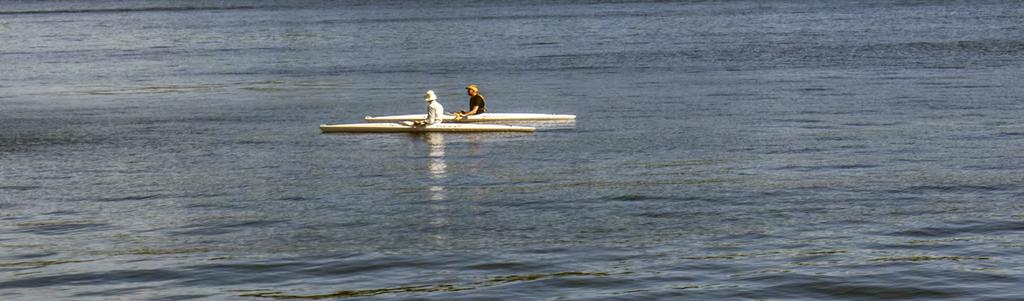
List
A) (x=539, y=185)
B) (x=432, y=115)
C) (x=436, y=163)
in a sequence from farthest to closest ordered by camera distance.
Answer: (x=432, y=115)
(x=436, y=163)
(x=539, y=185)

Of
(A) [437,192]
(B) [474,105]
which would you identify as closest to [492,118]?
→ (B) [474,105]

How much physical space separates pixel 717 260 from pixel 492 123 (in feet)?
76.3

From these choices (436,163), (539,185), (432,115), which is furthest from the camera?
(432,115)

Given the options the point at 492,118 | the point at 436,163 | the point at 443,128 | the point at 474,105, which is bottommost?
the point at 436,163

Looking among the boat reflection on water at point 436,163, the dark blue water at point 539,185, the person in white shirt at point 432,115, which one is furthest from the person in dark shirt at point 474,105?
the dark blue water at point 539,185

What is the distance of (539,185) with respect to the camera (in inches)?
1307

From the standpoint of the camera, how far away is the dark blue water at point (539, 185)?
2252 cm

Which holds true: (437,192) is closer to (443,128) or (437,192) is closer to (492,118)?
(443,128)

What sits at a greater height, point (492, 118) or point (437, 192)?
point (492, 118)

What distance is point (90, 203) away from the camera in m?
31.6

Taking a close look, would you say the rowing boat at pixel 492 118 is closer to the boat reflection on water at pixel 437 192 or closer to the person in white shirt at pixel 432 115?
the person in white shirt at pixel 432 115

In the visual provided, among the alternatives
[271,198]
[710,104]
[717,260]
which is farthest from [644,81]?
[717,260]

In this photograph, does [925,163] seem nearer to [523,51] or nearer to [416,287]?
[416,287]

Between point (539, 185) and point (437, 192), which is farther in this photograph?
point (539, 185)
